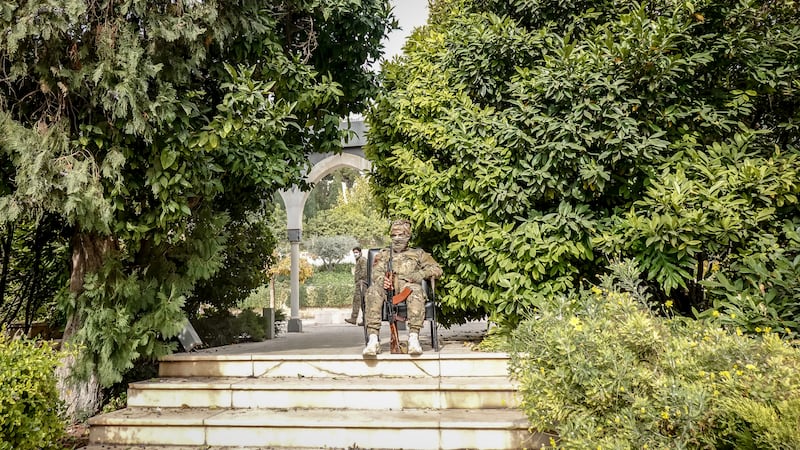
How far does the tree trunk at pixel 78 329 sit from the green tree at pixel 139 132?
0.06ft

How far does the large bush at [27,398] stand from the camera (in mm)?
3154

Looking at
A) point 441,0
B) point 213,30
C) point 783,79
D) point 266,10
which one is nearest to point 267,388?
point 213,30

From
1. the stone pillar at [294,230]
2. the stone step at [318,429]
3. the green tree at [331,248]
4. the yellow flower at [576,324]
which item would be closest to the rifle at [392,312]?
the stone step at [318,429]

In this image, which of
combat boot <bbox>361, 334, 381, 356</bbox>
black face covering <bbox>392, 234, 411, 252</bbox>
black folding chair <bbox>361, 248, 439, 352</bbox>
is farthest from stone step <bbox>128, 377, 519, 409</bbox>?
black face covering <bbox>392, 234, 411, 252</bbox>

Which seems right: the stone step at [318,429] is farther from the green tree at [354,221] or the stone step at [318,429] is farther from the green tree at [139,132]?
the green tree at [354,221]

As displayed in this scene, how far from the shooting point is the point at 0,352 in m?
3.28

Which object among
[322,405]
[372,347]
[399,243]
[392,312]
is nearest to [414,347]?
[372,347]

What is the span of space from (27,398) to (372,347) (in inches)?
101

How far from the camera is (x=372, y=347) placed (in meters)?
4.56

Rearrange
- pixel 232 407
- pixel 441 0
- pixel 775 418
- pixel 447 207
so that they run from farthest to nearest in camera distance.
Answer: pixel 441 0 → pixel 447 207 → pixel 232 407 → pixel 775 418

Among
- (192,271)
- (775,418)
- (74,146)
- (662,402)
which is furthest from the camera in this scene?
(192,271)

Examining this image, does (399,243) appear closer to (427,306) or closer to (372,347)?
(427,306)

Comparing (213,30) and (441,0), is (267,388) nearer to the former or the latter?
(213,30)

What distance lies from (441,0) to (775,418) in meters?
6.74
